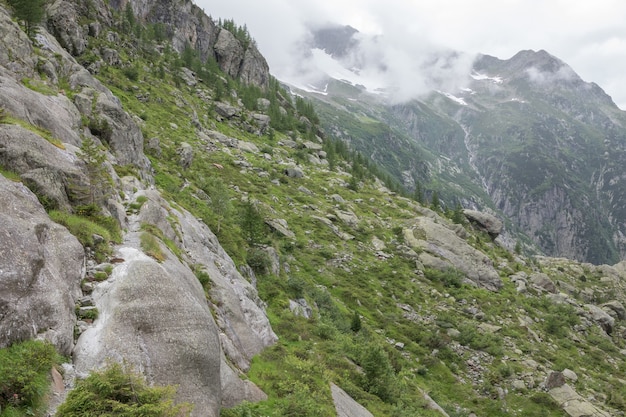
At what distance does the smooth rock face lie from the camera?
1156 cm

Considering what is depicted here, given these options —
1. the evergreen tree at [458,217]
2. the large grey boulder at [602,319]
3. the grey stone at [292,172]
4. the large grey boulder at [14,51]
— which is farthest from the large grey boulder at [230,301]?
the evergreen tree at [458,217]

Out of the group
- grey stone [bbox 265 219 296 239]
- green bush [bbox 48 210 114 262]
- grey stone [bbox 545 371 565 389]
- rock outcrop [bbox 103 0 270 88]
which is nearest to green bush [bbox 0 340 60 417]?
green bush [bbox 48 210 114 262]

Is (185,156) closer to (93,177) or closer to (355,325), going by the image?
(355,325)

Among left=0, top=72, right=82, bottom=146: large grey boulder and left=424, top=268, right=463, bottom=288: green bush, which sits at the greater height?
left=424, top=268, right=463, bottom=288: green bush

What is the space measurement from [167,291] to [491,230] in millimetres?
99026

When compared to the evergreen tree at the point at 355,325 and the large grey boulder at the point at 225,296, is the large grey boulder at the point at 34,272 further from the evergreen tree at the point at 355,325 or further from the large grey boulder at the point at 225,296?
the evergreen tree at the point at 355,325

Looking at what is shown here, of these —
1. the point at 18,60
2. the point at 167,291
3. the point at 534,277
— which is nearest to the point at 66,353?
the point at 167,291

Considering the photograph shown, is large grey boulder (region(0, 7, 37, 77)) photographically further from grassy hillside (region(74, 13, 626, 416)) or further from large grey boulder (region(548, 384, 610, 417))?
large grey boulder (region(548, 384, 610, 417))

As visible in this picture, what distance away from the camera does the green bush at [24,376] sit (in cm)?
845

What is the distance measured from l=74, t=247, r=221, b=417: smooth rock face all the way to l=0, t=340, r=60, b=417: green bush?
1.41 metres

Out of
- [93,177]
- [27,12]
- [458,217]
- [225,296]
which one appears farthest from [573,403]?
[27,12]

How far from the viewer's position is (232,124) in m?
100

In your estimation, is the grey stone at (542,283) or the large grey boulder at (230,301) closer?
the large grey boulder at (230,301)

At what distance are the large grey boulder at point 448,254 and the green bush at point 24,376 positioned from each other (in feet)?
183
